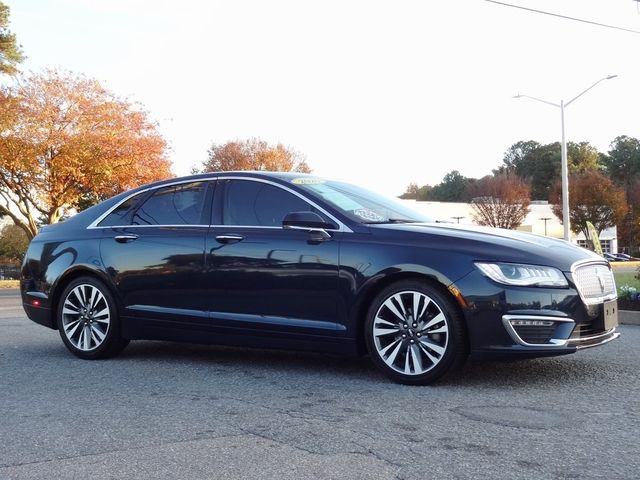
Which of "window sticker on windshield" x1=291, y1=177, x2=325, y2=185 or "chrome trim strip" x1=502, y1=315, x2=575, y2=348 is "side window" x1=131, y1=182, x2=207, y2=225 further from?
"chrome trim strip" x1=502, y1=315, x2=575, y2=348

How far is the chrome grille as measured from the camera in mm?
5418

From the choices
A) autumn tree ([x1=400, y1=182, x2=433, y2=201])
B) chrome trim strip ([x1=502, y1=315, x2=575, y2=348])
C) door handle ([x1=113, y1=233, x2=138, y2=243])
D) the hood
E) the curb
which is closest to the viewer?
chrome trim strip ([x1=502, y1=315, x2=575, y2=348])

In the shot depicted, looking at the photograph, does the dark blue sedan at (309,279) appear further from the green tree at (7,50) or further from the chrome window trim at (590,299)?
the green tree at (7,50)

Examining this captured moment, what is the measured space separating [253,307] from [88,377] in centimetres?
138

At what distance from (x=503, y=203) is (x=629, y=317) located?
58187 millimetres

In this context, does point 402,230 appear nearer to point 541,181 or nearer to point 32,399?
point 32,399

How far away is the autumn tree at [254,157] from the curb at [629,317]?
188ft

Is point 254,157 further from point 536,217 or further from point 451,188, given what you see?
point 451,188

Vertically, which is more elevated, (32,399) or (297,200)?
(297,200)

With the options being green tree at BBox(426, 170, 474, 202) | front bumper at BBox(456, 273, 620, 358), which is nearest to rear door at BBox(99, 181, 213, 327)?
front bumper at BBox(456, 273, 620, 358)

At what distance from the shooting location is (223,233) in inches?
249

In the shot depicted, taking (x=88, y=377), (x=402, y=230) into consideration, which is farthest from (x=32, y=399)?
(x=402, y=230)

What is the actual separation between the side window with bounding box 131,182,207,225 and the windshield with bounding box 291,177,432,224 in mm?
903

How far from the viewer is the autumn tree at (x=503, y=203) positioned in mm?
66625
